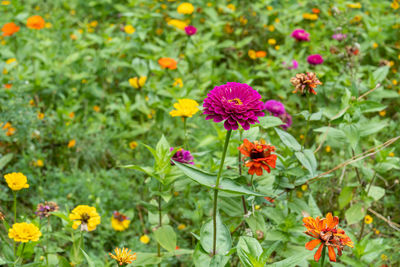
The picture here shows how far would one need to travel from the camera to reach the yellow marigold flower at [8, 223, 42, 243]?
1.31 m

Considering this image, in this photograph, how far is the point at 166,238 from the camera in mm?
1565

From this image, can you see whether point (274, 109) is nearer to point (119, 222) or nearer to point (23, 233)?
point (119, 222)

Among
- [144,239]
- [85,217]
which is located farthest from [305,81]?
[144,239]

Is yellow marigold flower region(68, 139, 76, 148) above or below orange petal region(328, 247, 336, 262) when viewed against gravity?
below

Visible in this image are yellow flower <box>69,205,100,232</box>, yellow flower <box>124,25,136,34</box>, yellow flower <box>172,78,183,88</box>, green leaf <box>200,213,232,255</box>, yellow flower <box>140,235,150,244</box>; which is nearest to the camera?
green leaf <box>200,213,232,255</box>

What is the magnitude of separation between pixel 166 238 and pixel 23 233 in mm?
557

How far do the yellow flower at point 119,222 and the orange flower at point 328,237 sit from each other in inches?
47.4

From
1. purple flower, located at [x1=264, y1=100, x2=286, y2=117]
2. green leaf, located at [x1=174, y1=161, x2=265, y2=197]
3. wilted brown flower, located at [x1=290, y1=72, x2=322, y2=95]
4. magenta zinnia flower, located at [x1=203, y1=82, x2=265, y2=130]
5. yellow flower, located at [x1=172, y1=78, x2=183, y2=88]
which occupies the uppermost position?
magenta zinnia flower, located at [x1=203, y1=82, x2=265, y2=130]

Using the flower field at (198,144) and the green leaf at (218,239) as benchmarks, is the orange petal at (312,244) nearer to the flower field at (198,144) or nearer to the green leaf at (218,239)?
the flower field at (198,144)

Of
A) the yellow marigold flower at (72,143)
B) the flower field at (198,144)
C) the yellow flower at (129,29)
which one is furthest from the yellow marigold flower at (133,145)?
the yellow flower at (129,29)

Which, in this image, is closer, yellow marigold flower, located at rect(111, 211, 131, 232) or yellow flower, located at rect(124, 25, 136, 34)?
yellow marigold flower, located at rect(111, 211, 131, 232)

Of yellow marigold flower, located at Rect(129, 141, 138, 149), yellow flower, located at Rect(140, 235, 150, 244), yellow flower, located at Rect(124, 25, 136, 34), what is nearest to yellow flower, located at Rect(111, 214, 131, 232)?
yellow flower, located at Rect(140, 235, 150, 244)

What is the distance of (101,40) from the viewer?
324cm

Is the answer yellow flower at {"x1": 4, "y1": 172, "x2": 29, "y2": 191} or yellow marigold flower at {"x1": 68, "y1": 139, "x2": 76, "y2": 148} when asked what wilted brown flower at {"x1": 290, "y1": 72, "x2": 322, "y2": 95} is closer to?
yellow flower at {"x1": 4, "y1": 172, "x2": 29, "y2": 191}
